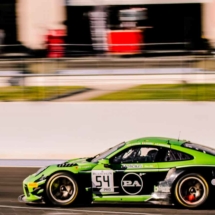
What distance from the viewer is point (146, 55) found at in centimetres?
2002

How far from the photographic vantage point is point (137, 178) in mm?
10141

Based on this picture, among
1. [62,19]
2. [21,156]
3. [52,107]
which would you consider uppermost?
[62,19]

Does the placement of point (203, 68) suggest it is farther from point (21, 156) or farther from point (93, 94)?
point (21, 156)

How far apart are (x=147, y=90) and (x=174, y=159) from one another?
6178 millimetres

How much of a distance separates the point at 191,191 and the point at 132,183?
0.91 meters

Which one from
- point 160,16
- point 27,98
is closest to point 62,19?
point 160,16

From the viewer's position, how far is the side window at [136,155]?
10297 millimetres

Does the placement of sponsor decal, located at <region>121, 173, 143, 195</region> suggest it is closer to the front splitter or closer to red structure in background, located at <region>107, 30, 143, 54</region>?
the front splitter

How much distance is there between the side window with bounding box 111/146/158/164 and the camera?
33.8 ft

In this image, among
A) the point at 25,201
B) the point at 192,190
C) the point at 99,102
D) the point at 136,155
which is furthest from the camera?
the point at 99,102

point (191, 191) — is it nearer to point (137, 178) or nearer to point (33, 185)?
point (137, 178)

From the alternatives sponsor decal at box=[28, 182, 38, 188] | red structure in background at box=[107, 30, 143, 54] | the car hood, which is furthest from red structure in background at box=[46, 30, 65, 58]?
sponsor decal at box=[28, 182, 38, 188]

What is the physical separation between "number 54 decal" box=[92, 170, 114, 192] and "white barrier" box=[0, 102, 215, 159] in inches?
216

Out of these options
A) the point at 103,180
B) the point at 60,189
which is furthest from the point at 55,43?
the point at 103,180
